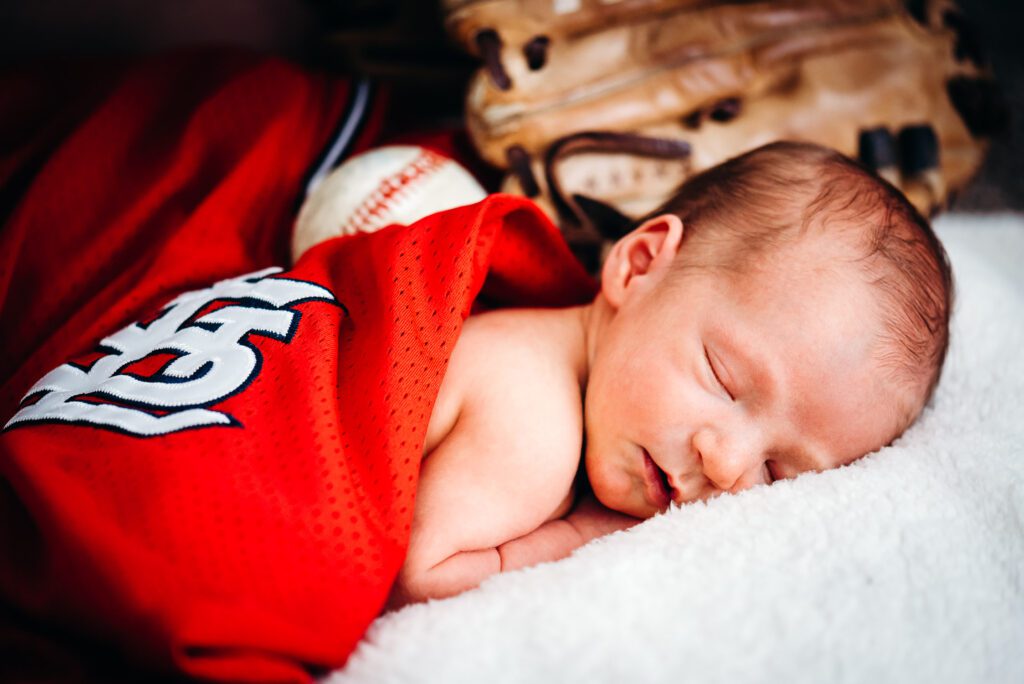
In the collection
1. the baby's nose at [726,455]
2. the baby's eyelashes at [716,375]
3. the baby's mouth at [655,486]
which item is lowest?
the baby's mouth at [655,486]

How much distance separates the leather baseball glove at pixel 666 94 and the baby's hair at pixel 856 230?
30 centimetres

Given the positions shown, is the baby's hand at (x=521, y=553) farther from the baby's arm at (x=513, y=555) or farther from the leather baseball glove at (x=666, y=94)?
the leather baseball glove at (x=666, y=94)

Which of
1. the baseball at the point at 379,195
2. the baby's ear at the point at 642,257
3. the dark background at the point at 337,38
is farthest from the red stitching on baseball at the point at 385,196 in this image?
the dark background at the point at 337,38

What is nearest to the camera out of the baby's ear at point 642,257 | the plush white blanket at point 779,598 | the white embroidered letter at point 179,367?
the plush white blanket at point 779,598

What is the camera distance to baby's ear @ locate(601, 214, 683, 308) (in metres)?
0.85

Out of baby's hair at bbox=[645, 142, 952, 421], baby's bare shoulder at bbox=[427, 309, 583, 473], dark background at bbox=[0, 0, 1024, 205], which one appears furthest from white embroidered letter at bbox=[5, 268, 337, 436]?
dark background at bbox=[0, 0, 1024, 205]

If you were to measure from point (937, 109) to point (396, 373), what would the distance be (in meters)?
1.11

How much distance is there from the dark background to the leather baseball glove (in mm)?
324

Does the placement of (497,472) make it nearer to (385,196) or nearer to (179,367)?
(179,367)

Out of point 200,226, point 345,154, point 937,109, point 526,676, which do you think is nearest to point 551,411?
point 526,676

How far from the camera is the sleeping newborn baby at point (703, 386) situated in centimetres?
73

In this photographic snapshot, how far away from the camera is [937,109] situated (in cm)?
124

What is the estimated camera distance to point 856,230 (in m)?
0.78

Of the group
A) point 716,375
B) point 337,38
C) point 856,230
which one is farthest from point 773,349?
point 337,38
